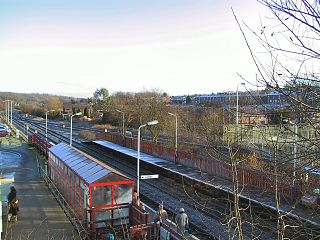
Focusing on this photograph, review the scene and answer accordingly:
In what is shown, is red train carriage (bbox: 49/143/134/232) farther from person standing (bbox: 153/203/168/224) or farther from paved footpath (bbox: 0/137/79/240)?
person standing (bbox: 153/203/168/224)

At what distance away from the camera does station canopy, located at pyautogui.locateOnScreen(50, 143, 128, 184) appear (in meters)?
14.4

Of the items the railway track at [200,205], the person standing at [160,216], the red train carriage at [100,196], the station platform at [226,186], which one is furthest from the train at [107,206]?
the station platform at [226,186]

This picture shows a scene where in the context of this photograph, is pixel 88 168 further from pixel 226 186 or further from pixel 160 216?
pixel 226 186

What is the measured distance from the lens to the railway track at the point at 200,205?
15.3 metres

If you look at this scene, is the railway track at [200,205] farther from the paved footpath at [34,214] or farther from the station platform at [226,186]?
the paved footpath at [34,214]

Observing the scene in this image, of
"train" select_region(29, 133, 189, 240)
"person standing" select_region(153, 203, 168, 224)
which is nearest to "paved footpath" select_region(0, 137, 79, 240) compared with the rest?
"train" select_region(29, 133, 189, 240)

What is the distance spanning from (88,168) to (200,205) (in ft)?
22.1

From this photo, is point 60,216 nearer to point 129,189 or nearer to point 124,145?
point 129,189

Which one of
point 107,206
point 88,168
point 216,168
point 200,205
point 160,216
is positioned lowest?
point 200,205

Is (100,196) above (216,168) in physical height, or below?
above

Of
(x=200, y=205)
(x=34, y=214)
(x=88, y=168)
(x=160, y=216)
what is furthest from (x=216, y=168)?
(x=34, y=214)

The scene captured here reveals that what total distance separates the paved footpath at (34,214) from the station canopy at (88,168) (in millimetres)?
2136

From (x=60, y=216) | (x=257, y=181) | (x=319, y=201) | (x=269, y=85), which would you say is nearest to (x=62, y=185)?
(x=60, y=216)

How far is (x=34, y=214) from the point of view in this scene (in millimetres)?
16406
